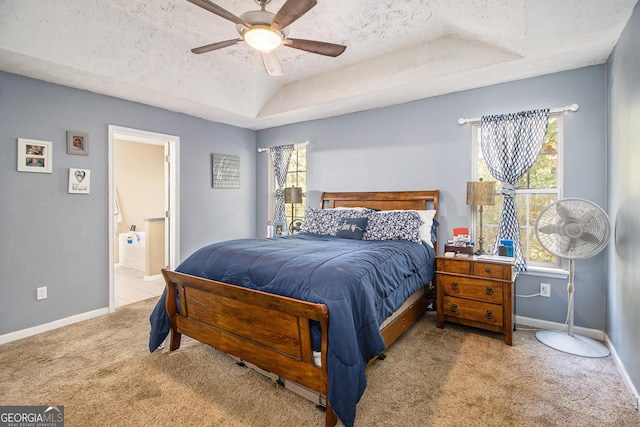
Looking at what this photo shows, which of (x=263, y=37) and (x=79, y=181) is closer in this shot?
(x=263, y=37)

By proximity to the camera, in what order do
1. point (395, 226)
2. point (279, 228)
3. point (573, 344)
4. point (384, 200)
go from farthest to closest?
point (279, 228) < point (384, 200) < point (395, 226) < point (573, 344)

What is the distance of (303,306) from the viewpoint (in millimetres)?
1741

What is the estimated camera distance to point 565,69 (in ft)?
9.61

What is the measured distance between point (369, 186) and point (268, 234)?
1.85 meters

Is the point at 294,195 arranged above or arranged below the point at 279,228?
above

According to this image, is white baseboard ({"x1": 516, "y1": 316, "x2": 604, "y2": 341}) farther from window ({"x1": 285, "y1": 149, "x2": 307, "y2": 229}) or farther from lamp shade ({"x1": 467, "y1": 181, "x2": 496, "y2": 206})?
window ({"x1": 285, "y1": 149, "x2": 307, "y2": 229})

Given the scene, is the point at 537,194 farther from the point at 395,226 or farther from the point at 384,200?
the point at 384,200

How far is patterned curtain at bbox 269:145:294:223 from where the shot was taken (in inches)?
197

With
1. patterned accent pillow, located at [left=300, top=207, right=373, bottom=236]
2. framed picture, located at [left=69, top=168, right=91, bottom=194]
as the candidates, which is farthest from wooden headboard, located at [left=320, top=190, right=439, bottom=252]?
framed picture, located at [left=69, top=168, right=91, bottom=194]

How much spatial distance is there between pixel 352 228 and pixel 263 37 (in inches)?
78.5

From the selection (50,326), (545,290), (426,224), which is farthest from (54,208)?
(545,290)

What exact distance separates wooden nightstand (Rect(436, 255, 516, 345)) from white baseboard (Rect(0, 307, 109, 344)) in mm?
3586

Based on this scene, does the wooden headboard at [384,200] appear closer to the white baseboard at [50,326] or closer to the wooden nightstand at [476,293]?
the wooden nightstand at [476,293]

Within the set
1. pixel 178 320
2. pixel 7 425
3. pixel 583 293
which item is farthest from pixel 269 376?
pixel 583 293
